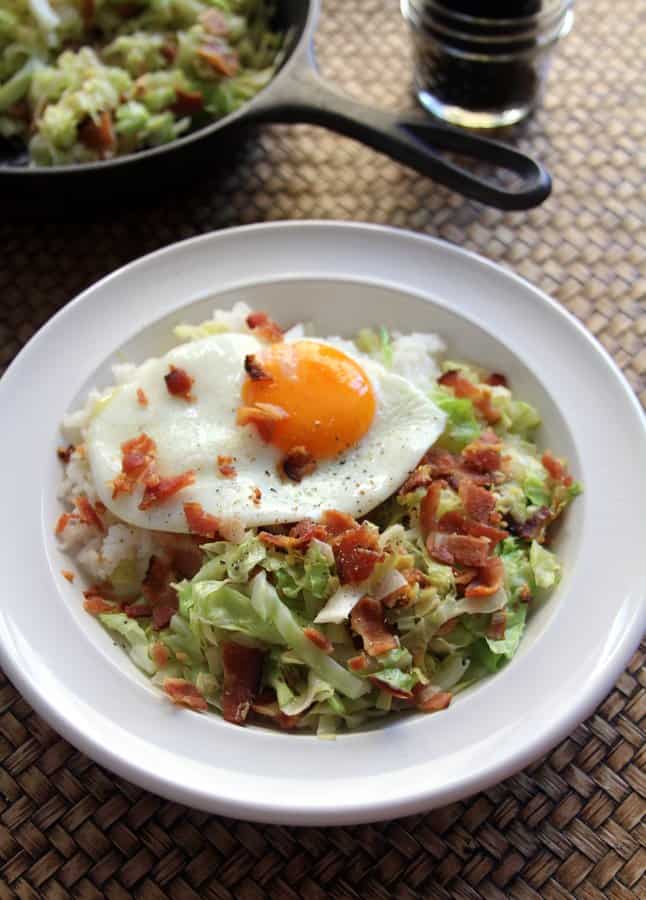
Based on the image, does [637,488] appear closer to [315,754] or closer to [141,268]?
[315,754]

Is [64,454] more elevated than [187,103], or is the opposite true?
[187,103]

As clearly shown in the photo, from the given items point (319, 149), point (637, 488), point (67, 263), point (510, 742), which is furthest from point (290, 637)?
point (319, 149)

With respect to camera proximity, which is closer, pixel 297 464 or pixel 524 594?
pixel 524 594

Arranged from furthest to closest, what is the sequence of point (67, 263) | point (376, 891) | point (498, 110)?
point (498, 110) → point (67, 263) → point (376, 891)

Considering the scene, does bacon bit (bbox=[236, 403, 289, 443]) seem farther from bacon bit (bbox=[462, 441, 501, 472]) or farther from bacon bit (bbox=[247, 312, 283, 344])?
bacon bit (bbox=[462, 441, 501, 472])

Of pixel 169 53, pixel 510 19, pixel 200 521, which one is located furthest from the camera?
pixel 169 53

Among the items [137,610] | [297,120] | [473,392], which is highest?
[297,120]

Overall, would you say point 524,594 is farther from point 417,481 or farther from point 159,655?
point 159,655

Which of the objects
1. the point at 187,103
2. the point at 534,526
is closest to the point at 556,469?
the point at 534,526
